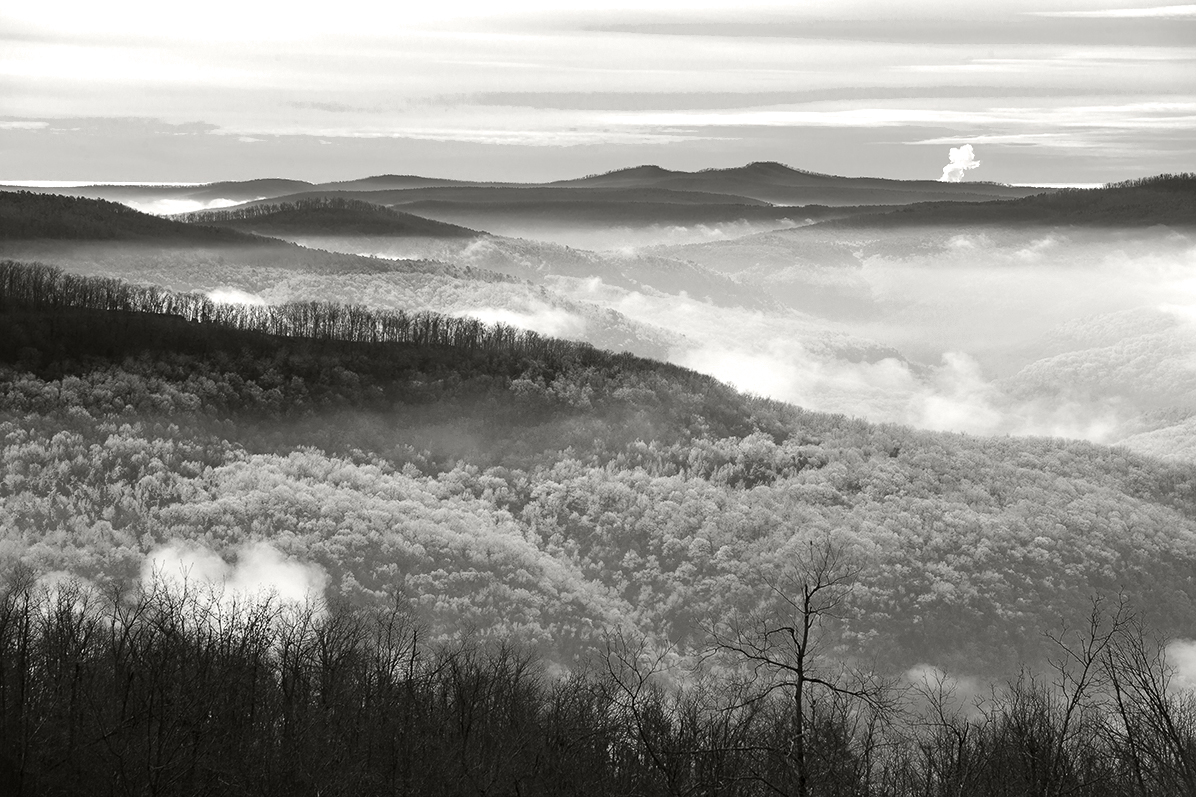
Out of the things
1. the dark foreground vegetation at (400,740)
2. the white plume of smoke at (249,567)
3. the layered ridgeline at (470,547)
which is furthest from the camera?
the layered ridgeline at (470,547)

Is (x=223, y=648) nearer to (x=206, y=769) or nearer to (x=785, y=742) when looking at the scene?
(x=206, y=769)

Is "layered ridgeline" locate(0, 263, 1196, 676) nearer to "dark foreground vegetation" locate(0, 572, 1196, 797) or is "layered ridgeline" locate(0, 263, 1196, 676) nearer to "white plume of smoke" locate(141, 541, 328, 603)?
"white plume of smoke" locate(141, 541, 328, 603)

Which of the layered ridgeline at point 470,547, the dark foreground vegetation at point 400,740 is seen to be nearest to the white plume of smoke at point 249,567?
the layered ridgeline at point 470,547

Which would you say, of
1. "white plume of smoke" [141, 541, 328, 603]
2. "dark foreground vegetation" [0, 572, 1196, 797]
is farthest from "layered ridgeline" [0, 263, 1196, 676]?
"dark foreground vegetation" [0, 572, 1196, 797]

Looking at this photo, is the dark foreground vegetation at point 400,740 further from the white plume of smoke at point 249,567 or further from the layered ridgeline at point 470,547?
the white plume of smoke at point 249,567

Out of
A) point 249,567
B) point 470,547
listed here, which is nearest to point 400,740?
point 249,567

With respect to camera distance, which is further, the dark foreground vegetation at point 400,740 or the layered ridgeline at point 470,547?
the layered ridgeline at point 470,547

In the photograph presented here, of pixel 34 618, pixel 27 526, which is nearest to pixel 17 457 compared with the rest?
pixel 27 526

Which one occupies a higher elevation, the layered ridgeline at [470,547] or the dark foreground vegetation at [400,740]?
the dark foreground vegetation at [400,740]
